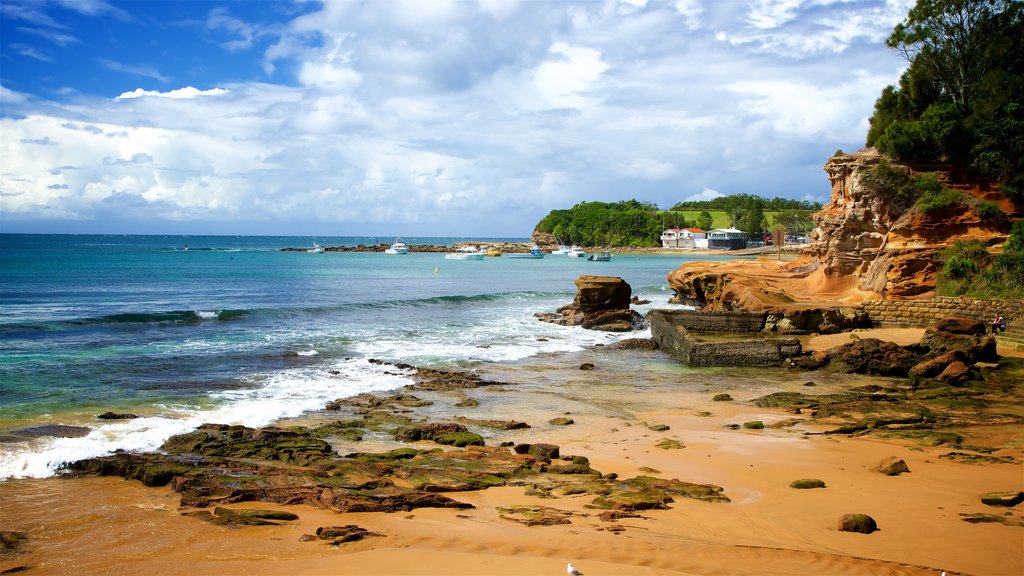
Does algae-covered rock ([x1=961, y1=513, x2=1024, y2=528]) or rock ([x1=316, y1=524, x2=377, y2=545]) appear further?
algae-covered rock ([x1=961, y1=513, x2=1024, y2=528])

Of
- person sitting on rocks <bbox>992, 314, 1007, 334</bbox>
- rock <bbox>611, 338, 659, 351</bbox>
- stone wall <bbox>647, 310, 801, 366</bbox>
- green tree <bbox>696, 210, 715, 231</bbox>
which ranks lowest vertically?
rock <bbox>611, 338, 659, 351</bbox>

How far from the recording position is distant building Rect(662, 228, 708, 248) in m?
124

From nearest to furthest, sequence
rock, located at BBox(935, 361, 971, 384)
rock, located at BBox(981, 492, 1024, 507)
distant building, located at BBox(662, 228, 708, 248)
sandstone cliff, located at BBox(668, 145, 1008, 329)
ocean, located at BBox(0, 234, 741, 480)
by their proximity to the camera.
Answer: rock, located at BBox(981, 492, 1024, 507) → ocean, located at BBox(0, 234, 741, 480) → rock, located at BBox(935, 361, 971, 384) → sandstone cliff, located at BBox(668, 145, 1008, 329) → distant building, located at BBox(662, 228, 708, 248)

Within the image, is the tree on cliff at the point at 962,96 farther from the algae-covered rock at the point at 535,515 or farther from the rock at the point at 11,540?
the rock at the point at 11,540

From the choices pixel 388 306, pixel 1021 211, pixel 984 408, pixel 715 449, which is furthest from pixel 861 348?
pixel 388 306

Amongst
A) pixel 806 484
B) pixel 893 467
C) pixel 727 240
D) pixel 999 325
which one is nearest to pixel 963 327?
pixel 999 325

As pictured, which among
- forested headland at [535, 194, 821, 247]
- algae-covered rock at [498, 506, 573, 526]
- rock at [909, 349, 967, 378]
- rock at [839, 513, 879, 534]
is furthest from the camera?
forested headland at [535, 194, 821, 247]

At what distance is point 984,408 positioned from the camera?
1342 centimetres

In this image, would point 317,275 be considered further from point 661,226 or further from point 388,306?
point 661,226

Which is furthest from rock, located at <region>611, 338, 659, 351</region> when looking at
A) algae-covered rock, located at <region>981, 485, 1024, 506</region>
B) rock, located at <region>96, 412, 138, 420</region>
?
rock, located at <region>96, 412, 138, 420</region>

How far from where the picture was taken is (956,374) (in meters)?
15.8

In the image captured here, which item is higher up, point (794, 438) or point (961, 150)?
point (961, 150)

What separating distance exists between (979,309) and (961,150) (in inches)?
360

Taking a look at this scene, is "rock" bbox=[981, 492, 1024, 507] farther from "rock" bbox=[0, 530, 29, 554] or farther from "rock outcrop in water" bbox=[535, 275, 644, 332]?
"rock outcrop in water" bbox=[535, 275, 644, 332]
